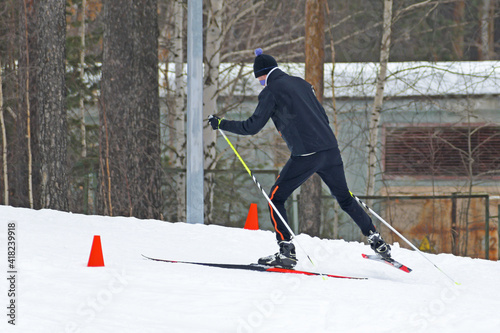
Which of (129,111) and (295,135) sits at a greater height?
(129,111)

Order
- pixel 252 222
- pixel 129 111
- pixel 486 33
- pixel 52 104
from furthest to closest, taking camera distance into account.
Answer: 1. pixel 486 33
2. pixel 52 104
3. pixel 129 111
4. pixel 252 222

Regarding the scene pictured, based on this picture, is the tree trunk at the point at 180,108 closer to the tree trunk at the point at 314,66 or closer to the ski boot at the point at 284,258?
the tree trunk at the point at 314,66

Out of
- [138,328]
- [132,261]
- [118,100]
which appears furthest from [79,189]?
[138,328]

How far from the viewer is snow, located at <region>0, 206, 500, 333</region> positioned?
15.7ft

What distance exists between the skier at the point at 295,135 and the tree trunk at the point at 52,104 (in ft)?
18.4

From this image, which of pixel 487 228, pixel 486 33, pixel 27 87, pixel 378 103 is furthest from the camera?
pixel 486 33

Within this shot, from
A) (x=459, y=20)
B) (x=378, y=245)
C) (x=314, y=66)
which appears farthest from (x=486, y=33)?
(x=378, y=245)

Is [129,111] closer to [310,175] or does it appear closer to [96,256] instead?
[96,256]

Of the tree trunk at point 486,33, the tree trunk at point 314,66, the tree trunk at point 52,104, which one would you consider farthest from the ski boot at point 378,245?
the tree trunk at point 486,33

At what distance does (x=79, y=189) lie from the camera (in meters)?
13.3

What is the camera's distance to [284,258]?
6609 mm

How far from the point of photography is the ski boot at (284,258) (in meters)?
6.61

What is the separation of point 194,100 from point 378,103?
21.9 ft

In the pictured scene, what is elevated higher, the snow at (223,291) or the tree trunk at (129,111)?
the tree trunk at (129,111)
